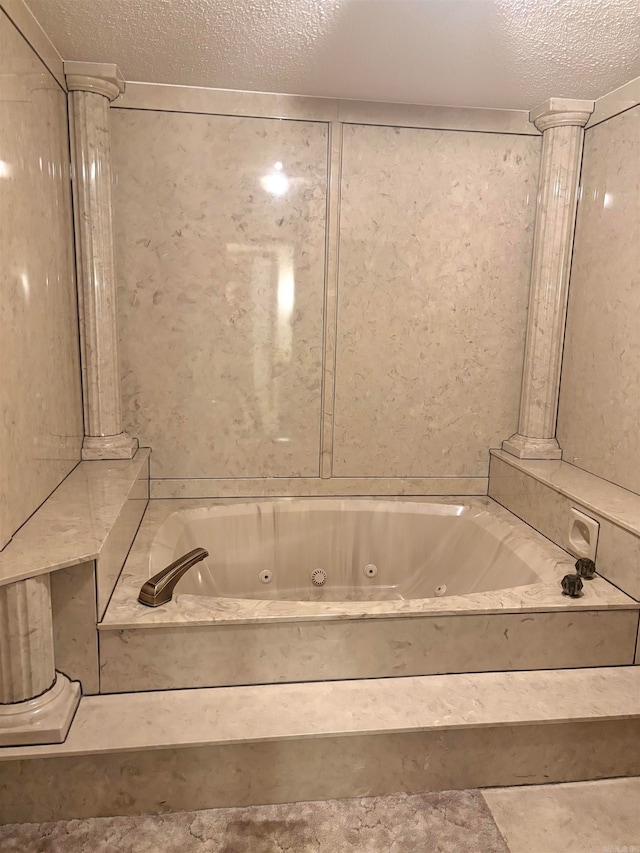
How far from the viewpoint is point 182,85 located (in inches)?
102

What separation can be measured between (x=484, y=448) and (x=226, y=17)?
2.06 metres

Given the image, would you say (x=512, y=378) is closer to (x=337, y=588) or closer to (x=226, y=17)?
(x=337, y=588)

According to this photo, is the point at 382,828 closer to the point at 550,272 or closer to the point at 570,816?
the point at 570,816

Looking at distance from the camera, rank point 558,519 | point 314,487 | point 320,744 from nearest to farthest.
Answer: point 320,744 → point 558,519 → point 314,487

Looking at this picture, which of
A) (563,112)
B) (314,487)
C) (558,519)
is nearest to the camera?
(558,519)

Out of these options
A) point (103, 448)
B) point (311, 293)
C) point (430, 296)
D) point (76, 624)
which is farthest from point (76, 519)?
point (430, 296)

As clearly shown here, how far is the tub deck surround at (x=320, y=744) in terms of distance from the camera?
1644 millimetres

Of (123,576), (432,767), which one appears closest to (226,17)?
(123,576)

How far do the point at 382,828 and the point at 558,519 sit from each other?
1266 mm

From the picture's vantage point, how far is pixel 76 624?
5.73 feet

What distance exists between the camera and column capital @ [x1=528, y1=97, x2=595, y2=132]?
8.64ft

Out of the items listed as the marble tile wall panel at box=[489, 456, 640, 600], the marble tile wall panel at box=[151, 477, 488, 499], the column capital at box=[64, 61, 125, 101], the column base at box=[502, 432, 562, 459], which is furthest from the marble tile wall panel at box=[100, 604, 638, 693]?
the column capital at box=[64, 61, 125, 101]

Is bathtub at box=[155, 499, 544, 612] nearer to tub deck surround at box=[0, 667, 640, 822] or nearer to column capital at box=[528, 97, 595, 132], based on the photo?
tub deck surround at box=[0, 667, 640, 822]

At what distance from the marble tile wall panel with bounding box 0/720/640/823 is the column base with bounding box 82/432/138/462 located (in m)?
1.27
